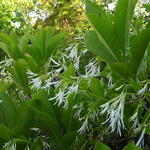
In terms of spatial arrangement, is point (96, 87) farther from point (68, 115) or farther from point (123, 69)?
point (68, 115)

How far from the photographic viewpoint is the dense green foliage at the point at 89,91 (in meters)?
1.21

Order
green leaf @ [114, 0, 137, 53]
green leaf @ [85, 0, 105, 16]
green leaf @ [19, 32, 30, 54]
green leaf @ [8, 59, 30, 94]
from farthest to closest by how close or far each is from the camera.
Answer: green leaf @ [19, 32, 30, 54], green leaf @ [8, 59, 30, 94], green leaf @ [85, 0, 105, 16], green leaf @ [114, 0, 137, 53]

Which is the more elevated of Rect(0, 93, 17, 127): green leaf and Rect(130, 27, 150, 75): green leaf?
Rect(130, 27, 150, 75): green leaf

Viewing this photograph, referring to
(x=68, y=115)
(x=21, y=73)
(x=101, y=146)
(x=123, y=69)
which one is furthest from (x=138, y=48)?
(x=21, y=73)

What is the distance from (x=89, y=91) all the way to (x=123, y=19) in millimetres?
287

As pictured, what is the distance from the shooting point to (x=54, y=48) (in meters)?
1.89

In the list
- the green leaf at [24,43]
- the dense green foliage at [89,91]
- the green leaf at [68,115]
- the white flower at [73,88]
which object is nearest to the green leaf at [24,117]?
the dense green foliage at [89,91]

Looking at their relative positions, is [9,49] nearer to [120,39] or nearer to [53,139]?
[53,139]

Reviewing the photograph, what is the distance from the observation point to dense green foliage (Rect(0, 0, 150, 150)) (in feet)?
3.99

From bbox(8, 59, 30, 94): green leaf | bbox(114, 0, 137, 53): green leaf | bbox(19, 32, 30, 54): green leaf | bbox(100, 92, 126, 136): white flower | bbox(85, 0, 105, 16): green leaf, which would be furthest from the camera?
bbox(19, 32, 30, 54): green leaf

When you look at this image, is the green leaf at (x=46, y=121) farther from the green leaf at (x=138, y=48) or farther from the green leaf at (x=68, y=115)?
the green leaf at (x=138, y=48)

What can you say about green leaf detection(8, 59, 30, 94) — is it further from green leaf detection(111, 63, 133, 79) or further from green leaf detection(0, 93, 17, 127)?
green leaf detection(111, 63, 133, 79)

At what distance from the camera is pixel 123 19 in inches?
49.4

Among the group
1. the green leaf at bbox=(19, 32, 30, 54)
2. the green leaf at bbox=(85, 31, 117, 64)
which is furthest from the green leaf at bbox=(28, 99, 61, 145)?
the green leaf at bbox=(19, 32, 30, 54)
